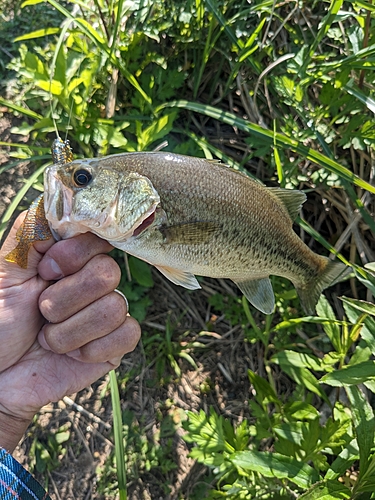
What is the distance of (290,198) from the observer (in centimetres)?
211

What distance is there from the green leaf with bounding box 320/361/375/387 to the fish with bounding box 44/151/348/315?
2.06 ft

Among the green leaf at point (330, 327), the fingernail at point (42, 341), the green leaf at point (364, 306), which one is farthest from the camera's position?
the green leaf at point (330, 327)

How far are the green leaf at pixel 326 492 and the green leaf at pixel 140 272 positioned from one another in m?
1.73

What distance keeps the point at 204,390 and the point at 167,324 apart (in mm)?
617

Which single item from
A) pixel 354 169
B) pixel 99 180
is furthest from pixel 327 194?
pixel 99 180

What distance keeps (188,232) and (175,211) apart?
0.11 meters

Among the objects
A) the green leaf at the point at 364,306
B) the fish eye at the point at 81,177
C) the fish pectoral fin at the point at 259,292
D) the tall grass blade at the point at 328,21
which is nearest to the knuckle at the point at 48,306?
the fish eye at the point at 81,177

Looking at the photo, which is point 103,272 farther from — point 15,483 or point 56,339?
point 15,483

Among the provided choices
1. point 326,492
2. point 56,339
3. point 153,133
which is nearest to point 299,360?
point 326,492

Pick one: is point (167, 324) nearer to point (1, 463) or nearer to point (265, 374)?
point (265, 374)

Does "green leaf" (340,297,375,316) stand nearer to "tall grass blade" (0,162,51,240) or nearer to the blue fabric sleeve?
the blue fabric sleeve

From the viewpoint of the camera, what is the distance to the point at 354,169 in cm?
298

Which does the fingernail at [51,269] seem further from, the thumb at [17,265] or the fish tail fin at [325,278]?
the fish tail fin at [325,278]

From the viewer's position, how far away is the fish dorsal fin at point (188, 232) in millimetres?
1830
